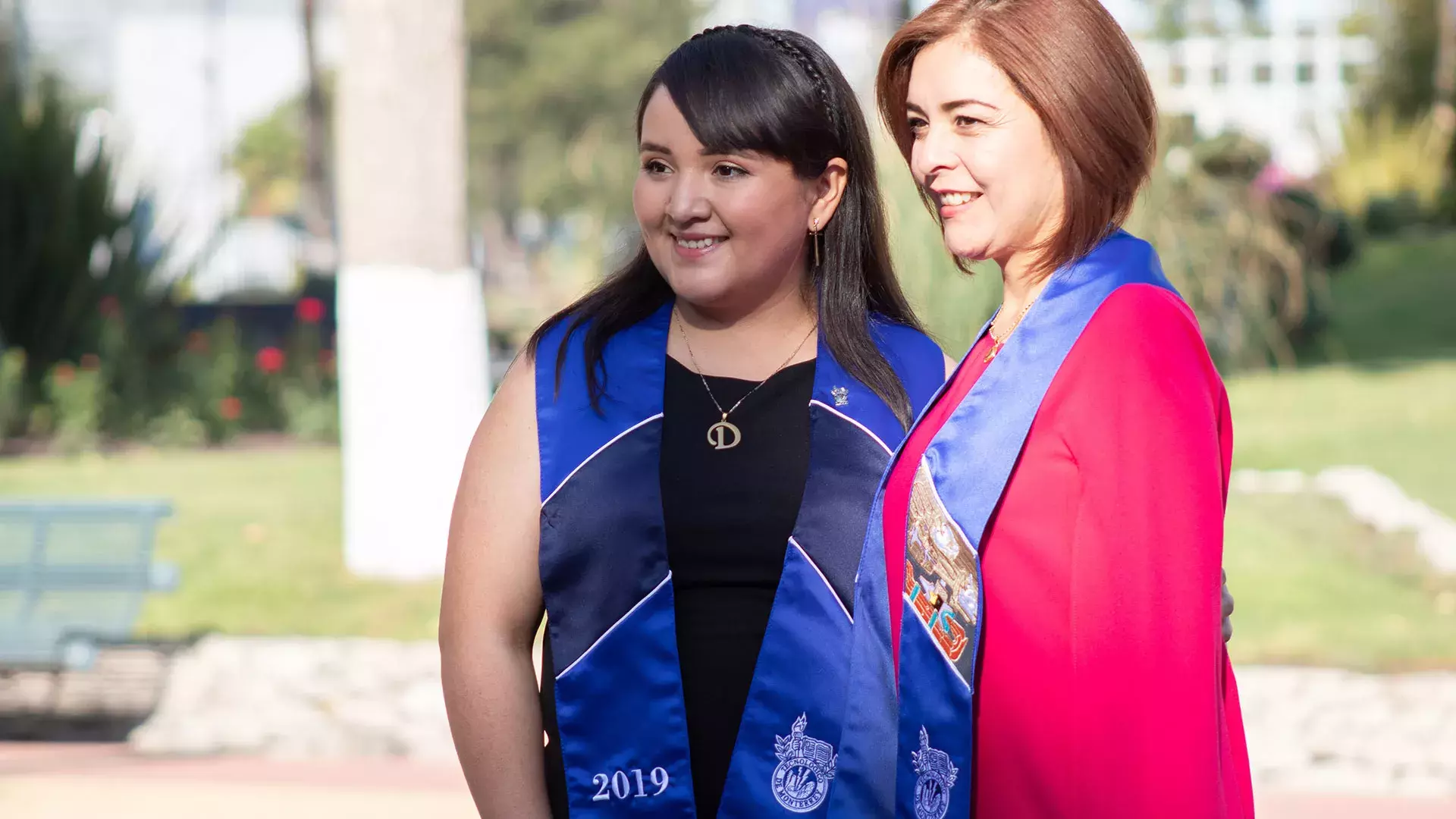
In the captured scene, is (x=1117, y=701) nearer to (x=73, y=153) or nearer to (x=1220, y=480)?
(x=1220, y=480)

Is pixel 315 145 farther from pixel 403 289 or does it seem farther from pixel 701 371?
pixel 701 371

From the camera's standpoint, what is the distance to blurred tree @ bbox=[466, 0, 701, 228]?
49844 millimetres

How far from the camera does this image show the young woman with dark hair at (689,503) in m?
2.21

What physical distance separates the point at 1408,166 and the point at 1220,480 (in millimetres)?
26102

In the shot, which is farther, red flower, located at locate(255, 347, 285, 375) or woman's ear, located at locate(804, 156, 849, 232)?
red flower, located at locate(255, 347, 285, 375)

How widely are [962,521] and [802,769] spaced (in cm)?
58

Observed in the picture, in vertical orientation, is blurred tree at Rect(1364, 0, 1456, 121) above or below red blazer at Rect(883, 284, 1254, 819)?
above

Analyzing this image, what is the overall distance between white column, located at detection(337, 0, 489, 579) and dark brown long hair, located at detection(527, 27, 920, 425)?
5131 millimetres

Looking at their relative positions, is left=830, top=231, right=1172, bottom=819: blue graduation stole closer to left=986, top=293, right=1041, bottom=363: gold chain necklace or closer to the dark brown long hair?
left=986, top=293, right=1041, bottom=363: gold chain necklace

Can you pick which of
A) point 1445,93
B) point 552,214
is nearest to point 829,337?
point 1445,93

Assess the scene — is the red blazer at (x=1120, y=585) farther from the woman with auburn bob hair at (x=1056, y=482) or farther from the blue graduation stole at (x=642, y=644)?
the blue graduation stole at (x=642, y=644)

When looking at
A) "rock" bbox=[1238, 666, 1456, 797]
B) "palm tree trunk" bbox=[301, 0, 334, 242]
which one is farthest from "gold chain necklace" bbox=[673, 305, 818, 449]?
"palm tree trunk" bbox=[301, 0, 334, 242]

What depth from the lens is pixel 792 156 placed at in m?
2.33

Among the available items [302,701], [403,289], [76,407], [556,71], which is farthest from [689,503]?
[556,71]
